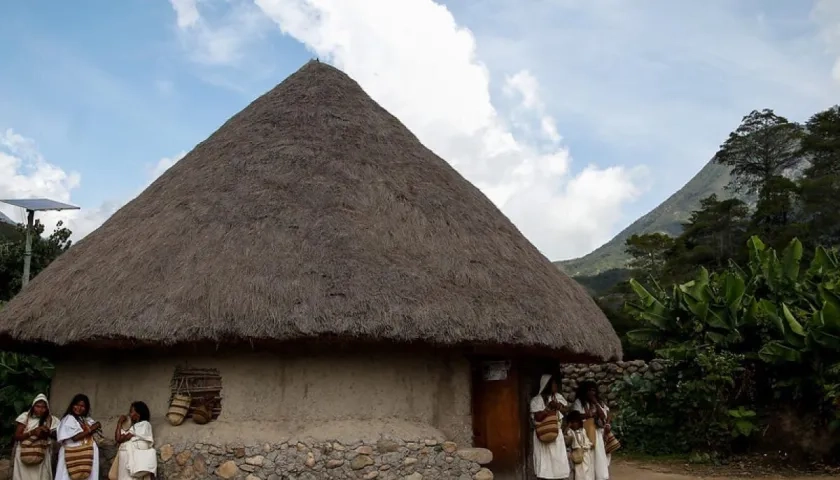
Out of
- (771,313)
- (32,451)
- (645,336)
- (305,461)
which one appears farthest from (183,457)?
(771,313)

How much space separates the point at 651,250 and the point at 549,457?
86.7ft

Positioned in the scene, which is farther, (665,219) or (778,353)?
(665,219)

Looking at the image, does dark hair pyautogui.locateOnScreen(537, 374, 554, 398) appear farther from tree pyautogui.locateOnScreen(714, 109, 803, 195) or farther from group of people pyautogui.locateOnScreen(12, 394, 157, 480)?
tree pyautogui.locateOnScreen(714, 109, 803, 195)

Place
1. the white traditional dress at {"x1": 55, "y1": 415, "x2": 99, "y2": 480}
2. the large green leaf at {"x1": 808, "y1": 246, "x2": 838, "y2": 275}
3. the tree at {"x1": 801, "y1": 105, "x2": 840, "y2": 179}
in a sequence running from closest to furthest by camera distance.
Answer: the white traditional dress at {"x1": 55, "y1": 415, "x2": 99, "y2": 480} → the large green leaf at {"x1": 808, "y1": 246, "x2": 838, "y2": 275} → the tree at {"x1": 801, "y1": 105, "x2": 840, "y2": 179}

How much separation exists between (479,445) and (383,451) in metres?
1.33

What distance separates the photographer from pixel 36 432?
6.51 meters

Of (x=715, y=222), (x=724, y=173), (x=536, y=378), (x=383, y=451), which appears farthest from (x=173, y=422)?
(x=724, y=173)

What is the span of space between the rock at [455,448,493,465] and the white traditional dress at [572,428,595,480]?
1134mm

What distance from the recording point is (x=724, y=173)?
233ft

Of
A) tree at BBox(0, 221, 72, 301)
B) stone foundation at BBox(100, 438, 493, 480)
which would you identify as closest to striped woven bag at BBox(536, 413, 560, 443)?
stone foundation at BBox(100, 438, 493, 480)

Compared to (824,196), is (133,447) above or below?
below

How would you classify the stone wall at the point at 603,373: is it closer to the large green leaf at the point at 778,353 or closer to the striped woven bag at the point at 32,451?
the large green leaf at the point at 778,353

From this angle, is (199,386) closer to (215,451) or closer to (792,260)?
(215,451)

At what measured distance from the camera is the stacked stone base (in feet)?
20.6
